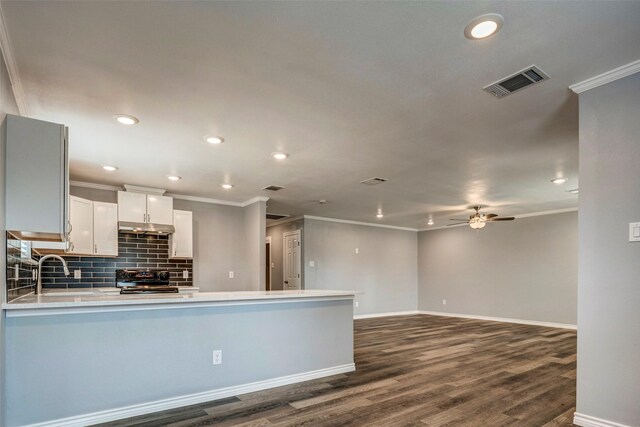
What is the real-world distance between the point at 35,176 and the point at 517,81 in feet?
10.5

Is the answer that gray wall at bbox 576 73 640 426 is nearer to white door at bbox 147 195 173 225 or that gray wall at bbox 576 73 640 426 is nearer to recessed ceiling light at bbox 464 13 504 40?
recessed ceiling light at bbox 464 13 504 40

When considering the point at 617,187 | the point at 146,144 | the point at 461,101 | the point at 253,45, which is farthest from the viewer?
the point at 146,144

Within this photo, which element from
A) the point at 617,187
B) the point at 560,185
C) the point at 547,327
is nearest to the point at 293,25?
the point at 617,187

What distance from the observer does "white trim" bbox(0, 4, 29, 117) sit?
1968mm

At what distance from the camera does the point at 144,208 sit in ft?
17.5

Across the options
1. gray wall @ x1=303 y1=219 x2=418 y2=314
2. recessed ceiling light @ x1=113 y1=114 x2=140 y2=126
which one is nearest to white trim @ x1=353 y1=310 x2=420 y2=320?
gray wall @ x1=303 y1=219 x2=418 y2=314

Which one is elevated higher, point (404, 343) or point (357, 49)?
point (357, 49)

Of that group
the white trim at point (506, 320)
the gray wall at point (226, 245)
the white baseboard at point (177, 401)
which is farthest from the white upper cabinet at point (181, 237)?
the white trim at point (506, 320)

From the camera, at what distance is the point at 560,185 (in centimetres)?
541

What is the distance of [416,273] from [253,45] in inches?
363

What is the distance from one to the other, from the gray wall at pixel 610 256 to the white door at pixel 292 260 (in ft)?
20.6

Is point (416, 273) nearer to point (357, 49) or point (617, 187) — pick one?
point (617, 187)

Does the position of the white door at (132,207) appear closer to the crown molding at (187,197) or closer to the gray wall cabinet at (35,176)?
the crown molding at (187,197)

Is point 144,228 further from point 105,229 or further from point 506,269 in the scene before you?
point 506,269
